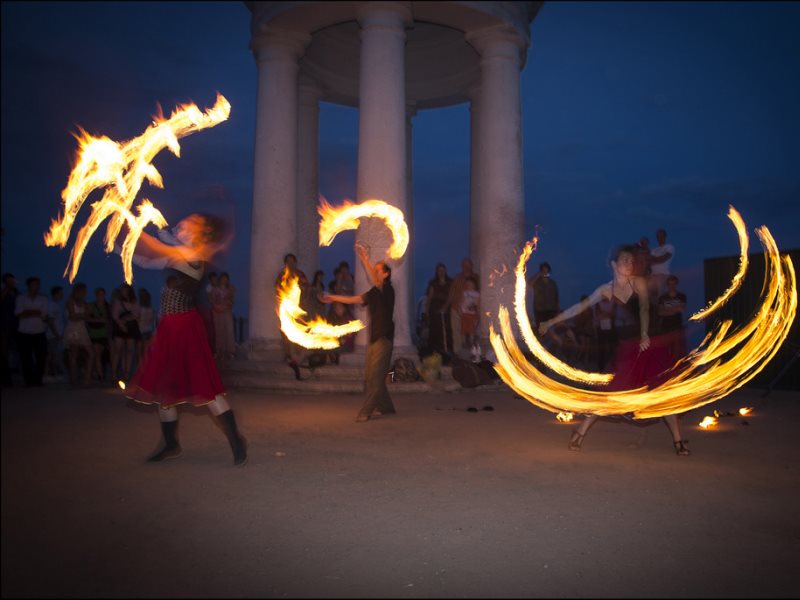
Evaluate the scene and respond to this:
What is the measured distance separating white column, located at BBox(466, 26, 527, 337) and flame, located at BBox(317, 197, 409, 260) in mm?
3078

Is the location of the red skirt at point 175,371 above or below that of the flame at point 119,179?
below

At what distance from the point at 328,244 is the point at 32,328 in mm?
6399

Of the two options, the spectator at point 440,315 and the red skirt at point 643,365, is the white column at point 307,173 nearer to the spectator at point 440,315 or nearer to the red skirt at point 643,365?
the spectator at point 440,315

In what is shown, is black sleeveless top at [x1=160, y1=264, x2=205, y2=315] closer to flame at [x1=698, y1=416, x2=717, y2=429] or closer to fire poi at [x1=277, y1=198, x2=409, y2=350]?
fire poi at [x1=277, y1=198, x2=409, y2=350]

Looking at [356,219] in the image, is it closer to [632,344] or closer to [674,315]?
[674,315]

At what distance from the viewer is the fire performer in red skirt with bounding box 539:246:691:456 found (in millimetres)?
7195

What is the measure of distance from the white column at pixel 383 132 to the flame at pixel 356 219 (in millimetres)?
367

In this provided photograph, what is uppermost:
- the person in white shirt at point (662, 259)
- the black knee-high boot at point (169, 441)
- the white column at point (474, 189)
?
the white column at point (474, 189)

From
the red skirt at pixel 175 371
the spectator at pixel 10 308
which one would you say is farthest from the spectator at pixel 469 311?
the spectator at pixel 10 308

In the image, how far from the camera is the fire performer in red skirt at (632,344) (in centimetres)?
720

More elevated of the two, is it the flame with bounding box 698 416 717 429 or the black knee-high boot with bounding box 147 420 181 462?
the black knee-high boot with bounding box 147 420 181 462

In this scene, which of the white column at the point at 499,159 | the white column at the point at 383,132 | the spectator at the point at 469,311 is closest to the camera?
the white column at the point at 383,132

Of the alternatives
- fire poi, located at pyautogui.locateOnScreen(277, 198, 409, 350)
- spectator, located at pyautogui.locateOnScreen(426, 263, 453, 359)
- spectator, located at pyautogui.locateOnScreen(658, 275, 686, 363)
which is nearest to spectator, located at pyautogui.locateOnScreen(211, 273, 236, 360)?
fire poi, located at pyautogui.locateOnScreen(277, 198, 409, 350)

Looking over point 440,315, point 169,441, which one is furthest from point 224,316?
point 169,441
